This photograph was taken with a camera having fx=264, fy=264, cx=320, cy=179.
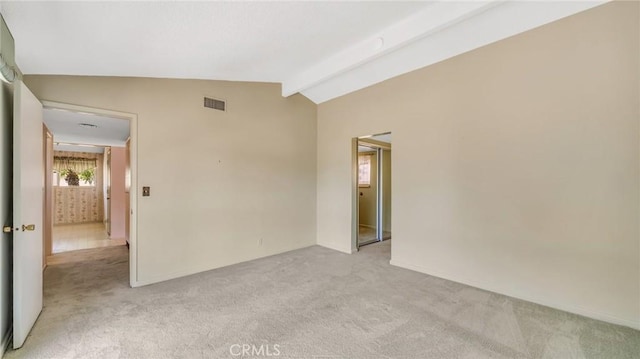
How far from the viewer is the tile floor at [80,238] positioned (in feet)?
16.8

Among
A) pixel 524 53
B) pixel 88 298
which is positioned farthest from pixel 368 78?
pixel 88 298

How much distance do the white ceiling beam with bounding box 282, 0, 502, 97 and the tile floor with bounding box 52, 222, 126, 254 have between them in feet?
17.4

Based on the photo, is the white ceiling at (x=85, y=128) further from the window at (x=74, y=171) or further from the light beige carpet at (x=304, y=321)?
the window at (x=74, y=171)

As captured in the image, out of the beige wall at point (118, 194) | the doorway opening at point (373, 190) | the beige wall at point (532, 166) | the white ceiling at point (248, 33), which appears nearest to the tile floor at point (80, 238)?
the beige wall at point (118, 194)

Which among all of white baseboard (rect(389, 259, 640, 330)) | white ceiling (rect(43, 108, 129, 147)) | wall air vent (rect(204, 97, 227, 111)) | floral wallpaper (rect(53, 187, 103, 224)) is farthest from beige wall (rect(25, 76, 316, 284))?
floral wallpaper (rect(53, 187, 103, 224))

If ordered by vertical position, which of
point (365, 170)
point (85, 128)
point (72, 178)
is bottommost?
point (72, 178)

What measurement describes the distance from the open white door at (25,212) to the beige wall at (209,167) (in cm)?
73

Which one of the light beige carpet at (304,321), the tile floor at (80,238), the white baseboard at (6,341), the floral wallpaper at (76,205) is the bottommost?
the light beige carpet at (304,321)

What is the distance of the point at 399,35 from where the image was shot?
2779 millimetres

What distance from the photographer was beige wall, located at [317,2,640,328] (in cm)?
236

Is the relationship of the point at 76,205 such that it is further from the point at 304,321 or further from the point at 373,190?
the point at 304,321

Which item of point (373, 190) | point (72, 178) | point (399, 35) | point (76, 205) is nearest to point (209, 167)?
point (399, 35)

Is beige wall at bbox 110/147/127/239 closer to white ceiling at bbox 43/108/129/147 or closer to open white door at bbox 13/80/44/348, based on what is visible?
white ceiling at bbox 43/108/129/147

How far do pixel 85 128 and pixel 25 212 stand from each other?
377 centimetres
